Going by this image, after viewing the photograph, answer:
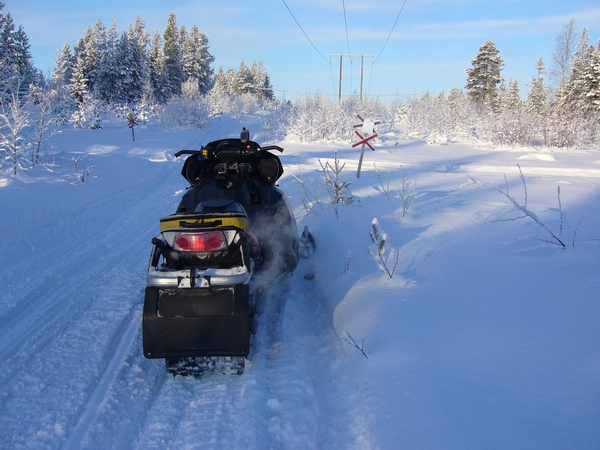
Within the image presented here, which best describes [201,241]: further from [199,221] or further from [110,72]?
[110,72]

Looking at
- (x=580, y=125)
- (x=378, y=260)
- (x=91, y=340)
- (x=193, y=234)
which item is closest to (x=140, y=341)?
(x=91, y=340)

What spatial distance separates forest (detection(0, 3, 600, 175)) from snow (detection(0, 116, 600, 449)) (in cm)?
773

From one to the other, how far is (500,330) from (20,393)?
339 cm

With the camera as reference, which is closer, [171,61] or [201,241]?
[201,241]

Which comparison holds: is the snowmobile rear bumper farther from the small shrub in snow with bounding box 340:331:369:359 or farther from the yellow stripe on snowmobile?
the small shrub in snow with bounding box 340:331:369:359

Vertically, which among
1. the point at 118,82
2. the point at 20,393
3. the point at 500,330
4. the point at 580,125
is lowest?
the point at 20,393

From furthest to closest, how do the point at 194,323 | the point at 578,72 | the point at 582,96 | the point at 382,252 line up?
the point at 578,72, the point at 582,96, the point at 382,252, the point at 194,323

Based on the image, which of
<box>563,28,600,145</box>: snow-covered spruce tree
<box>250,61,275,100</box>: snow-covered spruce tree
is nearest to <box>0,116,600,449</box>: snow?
<box>563,28,600,145</box>: snow-covered spruce tree

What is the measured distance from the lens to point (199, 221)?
3.03 metres

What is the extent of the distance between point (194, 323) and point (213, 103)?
148ft

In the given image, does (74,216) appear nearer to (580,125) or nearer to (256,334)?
(256,334)

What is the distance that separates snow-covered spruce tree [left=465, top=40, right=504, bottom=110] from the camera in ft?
123

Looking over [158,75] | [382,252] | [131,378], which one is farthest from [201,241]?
[158,75]

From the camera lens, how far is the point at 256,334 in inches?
148
